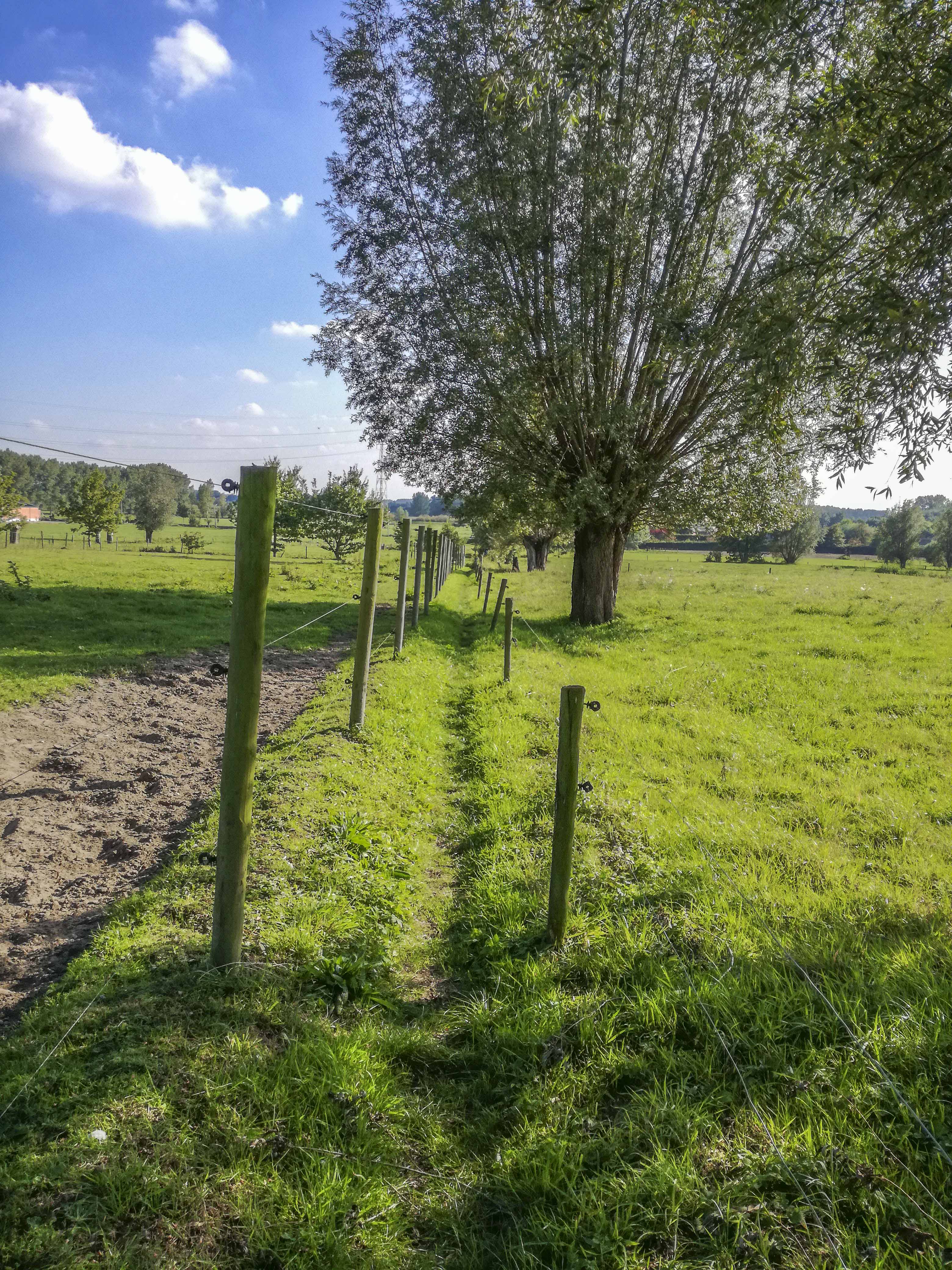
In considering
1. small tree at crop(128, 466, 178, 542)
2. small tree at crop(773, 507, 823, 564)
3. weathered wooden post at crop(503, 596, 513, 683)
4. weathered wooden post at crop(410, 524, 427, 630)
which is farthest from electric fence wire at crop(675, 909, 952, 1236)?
small tree at crop(773, 507, 823, 564)

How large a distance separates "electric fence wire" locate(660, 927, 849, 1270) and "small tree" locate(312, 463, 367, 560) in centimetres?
3100

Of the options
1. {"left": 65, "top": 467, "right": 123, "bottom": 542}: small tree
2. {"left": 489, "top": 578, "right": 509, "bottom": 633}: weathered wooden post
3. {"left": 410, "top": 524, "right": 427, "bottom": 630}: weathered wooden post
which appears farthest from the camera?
{"left": 65, "top": 467, "right": 123, "bottom": 542}: small tree

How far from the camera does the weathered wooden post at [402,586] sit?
1365 centimetres

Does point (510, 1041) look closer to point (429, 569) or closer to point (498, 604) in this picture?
point (498, 604)

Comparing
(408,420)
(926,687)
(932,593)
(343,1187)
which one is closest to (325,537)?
(408,420)

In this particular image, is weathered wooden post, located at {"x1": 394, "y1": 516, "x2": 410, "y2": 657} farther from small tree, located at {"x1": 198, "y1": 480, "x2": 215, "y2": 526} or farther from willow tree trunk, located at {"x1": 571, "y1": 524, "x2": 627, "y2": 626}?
small tree, located at {"x1": 198, "y1": 480, "x2": 215, "y2": 526}

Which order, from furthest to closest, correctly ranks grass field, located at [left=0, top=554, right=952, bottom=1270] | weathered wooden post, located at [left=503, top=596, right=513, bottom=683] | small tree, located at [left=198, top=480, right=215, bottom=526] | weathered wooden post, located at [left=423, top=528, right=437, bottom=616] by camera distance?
small tree, located at [left=198, top=480, right=215, bottom=526] < weathered wooden post, located at [left=423, top=528, right=437, bottom=616] < weathered wooden post, located at [left=503, top=596, right=513, bottom=683] < grass field, located at [left=0, top=554, right=952, bottom=1270]

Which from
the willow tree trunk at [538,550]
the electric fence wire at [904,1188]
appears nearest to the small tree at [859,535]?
the willow tree trunk at [538,550]

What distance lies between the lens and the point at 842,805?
7.57m

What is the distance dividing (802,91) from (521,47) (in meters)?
8.28

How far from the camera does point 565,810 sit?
4.98 metres

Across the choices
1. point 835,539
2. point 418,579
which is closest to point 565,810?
point 418,579

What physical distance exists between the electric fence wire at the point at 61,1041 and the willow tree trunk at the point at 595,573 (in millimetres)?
17019

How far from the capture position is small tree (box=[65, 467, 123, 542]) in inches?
2108
